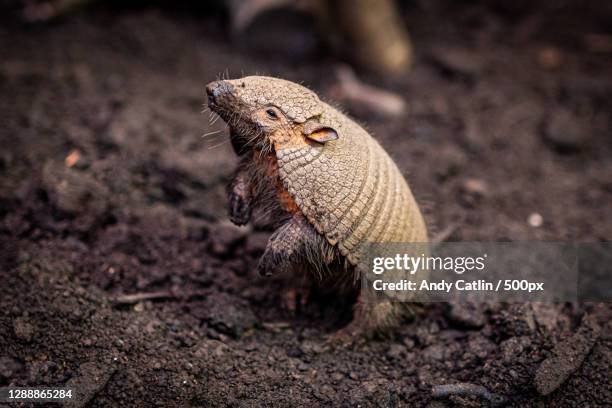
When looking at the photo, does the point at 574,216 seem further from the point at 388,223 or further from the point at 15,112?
the point at 15,112

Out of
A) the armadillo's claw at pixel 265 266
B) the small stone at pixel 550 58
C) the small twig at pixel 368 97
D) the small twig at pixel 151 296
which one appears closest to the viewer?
the armadillo's claw at pixel 265 266

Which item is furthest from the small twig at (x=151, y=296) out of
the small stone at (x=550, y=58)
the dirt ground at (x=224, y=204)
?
the small stone at (x=550, y=58)

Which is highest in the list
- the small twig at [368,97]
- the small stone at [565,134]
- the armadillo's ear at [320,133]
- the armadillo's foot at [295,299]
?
the small stone at [565,134]

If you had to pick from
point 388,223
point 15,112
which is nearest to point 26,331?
point 388,223

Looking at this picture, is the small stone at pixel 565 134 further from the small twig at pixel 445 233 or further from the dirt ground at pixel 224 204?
the small twig at pixel 445 233

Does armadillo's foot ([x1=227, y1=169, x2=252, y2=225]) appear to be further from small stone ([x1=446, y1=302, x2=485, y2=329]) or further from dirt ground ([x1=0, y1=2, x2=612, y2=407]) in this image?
small stone ([x1=446, y1=302, x2=485, y2=329])
